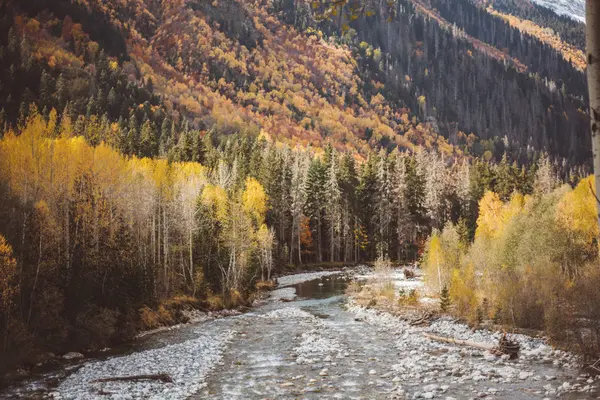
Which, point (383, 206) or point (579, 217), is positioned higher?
point (383, 206)

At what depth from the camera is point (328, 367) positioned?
17781 millimetres

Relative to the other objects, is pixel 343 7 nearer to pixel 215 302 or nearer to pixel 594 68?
pixel 594 68

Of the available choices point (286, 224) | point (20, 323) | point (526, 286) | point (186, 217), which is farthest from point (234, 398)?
point (286, 224)

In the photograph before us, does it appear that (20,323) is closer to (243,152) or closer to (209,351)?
(209,351)

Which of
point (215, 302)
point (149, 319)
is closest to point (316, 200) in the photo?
point (215, 302)

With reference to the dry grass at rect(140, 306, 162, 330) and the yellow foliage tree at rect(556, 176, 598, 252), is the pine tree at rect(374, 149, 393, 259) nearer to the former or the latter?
the yellow foliage tree at rect(556, 176, 598, 252)

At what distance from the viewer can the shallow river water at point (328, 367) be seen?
47.1ft

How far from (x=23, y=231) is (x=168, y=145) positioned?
292 ft

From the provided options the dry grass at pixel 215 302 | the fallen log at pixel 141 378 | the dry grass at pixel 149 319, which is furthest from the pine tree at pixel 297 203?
the fallen log at pixel 141 378

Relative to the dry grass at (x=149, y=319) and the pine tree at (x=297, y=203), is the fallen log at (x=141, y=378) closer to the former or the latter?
the dry grass at (x=149, y=319)

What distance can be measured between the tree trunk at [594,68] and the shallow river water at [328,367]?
40.0ft

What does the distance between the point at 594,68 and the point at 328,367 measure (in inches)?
653

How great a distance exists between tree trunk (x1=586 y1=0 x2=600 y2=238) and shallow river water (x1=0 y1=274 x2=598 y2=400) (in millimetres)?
12199

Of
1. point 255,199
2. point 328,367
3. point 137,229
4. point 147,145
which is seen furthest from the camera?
point 147,145
